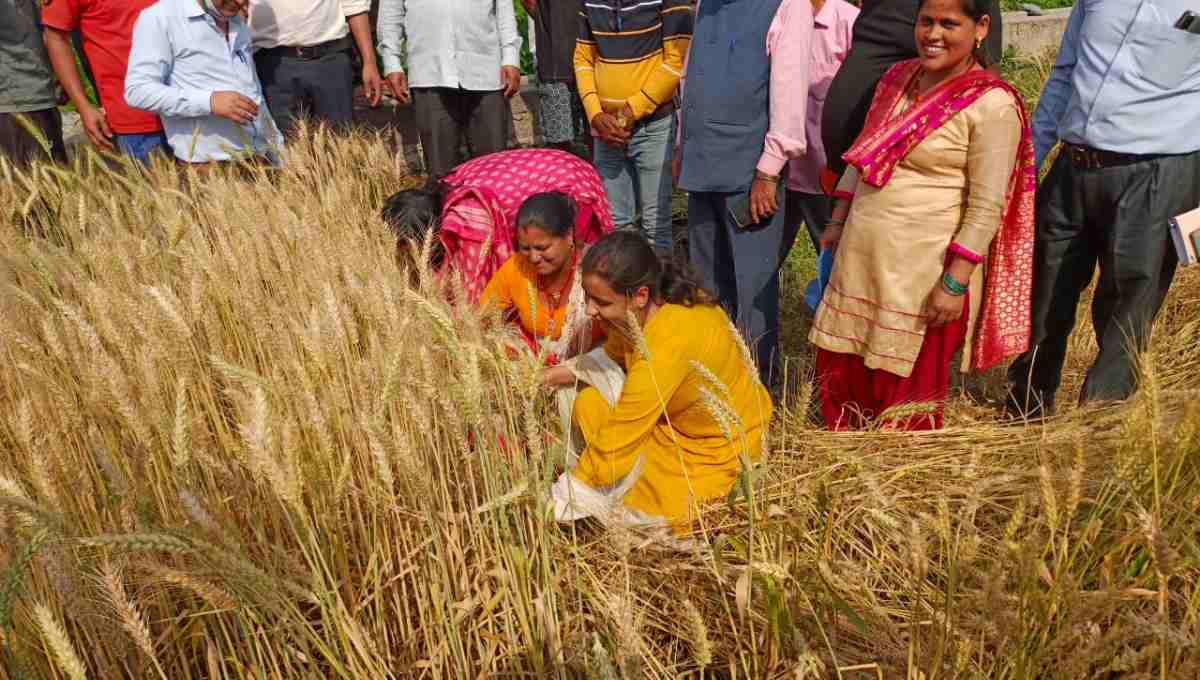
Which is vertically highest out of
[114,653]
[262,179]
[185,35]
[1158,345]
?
[185,35]

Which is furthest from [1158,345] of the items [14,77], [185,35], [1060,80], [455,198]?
[14,77]

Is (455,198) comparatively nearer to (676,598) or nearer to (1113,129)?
(676,598)

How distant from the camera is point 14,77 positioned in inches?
138

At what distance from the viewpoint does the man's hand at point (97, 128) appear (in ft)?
11.5

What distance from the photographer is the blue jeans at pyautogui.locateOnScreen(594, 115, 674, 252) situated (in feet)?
10.1

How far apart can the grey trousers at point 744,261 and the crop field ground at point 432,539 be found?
809 mm

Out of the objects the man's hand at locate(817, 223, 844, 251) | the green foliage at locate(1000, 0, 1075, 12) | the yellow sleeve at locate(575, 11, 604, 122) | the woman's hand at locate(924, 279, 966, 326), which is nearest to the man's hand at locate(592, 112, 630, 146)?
the yellow sleeve at locate(575, 11, 604, 122)

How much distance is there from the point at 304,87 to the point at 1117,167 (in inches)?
124

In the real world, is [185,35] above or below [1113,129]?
above

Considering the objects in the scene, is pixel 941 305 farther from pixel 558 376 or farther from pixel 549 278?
pixel 549 278

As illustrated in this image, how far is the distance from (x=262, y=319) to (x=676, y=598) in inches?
37.4

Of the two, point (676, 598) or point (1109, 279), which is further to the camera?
point (1109, 279)

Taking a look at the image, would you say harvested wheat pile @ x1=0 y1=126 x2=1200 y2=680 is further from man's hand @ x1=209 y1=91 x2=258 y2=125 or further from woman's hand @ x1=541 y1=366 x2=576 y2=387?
man's hand @ x1=209 y1=91 x2=258 y2=125

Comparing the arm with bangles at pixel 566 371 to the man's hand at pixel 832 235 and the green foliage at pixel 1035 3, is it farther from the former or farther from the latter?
the green foliage at pixel 1035 3
